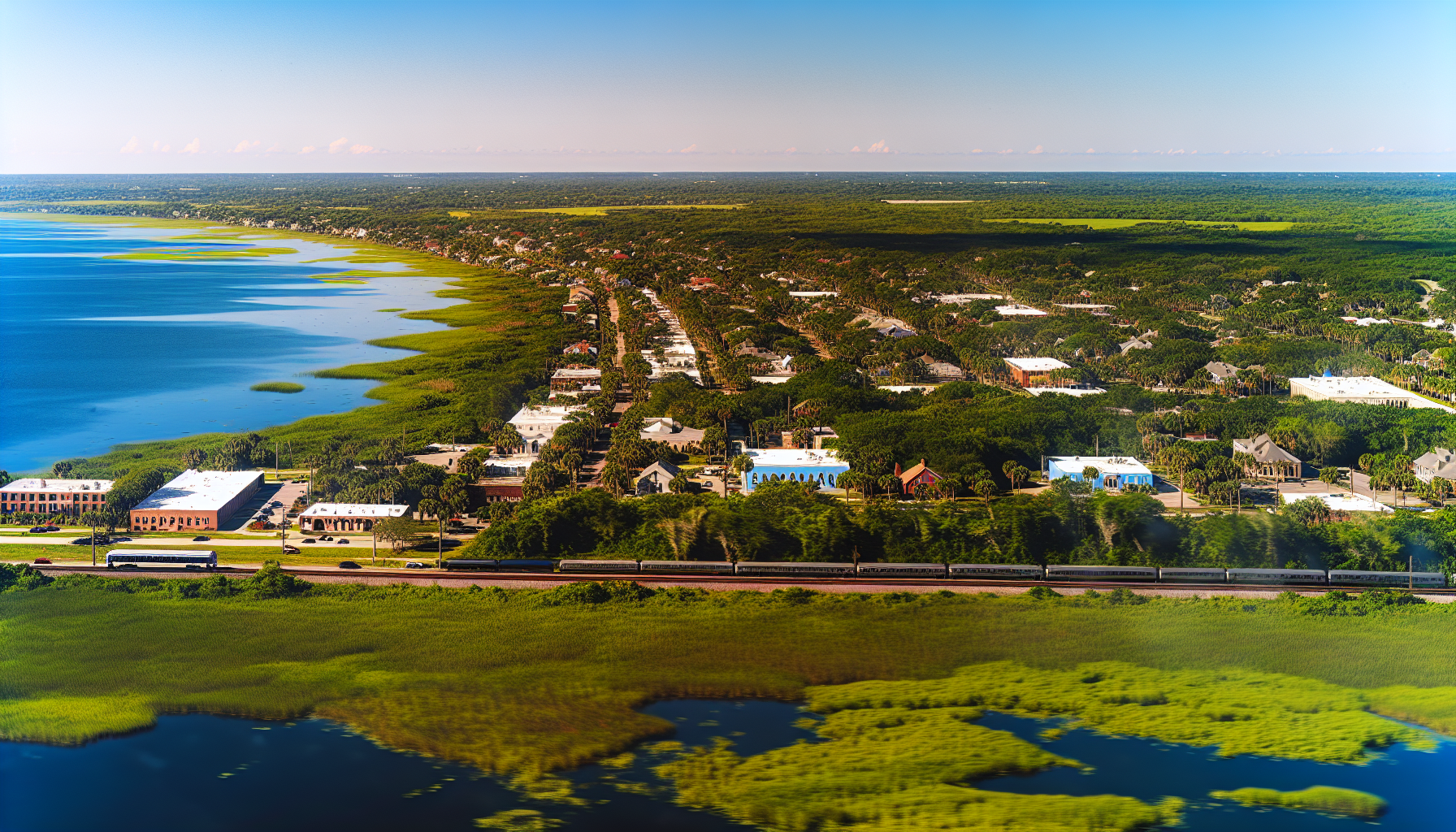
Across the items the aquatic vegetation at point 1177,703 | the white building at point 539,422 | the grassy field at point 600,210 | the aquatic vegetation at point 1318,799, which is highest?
the grassy field at point 600,210

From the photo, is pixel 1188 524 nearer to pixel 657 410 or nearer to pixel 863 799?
pixel 863 799

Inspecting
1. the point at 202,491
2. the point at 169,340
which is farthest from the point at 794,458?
the point at 169,340

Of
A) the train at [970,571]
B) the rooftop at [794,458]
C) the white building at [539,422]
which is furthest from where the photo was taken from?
the white building at [539,422]

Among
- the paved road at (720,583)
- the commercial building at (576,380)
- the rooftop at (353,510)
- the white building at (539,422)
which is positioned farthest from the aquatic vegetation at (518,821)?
the commercial building at (576,380)

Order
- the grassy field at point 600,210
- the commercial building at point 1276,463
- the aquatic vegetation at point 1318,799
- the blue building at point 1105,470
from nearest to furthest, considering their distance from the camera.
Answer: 1. the aquatic vegetation at point 1318,799
2. the blue building at point 1105,470
3. the commercial building at point 1276,463
4. the grassy field at point 600,210

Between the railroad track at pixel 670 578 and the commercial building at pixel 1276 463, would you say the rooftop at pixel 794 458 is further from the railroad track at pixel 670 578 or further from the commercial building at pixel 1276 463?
the commercial building at pixel 1276 463

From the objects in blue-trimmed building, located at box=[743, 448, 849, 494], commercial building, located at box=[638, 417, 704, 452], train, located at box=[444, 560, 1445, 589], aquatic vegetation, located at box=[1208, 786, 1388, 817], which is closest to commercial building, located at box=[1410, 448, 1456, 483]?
train, located at box=[444, 560, 1445, 589]

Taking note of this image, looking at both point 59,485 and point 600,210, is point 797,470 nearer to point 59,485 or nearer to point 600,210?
point 59,485
